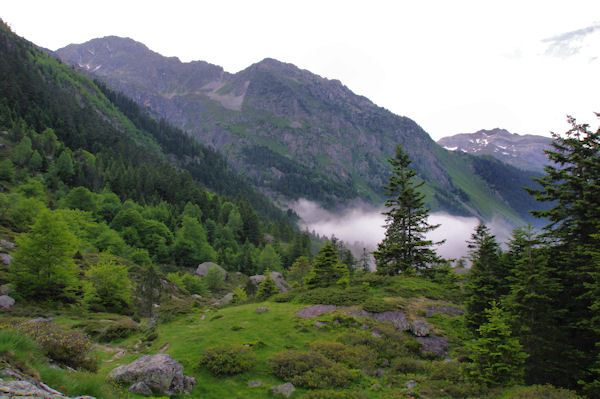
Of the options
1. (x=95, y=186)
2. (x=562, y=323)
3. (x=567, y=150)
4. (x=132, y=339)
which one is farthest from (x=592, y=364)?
(x=95, y=186)

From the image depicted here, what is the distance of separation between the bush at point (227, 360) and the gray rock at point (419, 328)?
43.9 ft

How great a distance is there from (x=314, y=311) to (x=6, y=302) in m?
28.0

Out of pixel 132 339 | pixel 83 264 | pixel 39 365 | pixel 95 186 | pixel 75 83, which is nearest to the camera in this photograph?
pixel 39 365

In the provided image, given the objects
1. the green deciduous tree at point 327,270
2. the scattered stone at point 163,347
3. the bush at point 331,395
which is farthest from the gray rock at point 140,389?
the green deciduous tree at point 327,270

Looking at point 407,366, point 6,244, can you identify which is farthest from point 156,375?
point 6,244

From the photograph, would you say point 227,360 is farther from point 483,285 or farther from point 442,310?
point 442,310

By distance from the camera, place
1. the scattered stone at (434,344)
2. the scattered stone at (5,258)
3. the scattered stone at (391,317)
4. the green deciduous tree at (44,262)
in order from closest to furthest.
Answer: the scattered stone at (434,344), the scattered stone at (391,317), the green deciduous tree at (44,262), the scattered stone at (5,258)

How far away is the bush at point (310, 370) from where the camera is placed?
56.2 feet

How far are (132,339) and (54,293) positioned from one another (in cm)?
1366

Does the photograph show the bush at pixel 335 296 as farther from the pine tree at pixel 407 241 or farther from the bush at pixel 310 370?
the bush at pixel 310 370

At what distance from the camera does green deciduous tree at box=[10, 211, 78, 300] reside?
29.6 metres

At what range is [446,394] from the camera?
16297mm

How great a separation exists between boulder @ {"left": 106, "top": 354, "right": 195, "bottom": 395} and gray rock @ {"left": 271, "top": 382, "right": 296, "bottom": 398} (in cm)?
445

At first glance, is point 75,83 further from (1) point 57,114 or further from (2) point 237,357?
(2) point 237,357
